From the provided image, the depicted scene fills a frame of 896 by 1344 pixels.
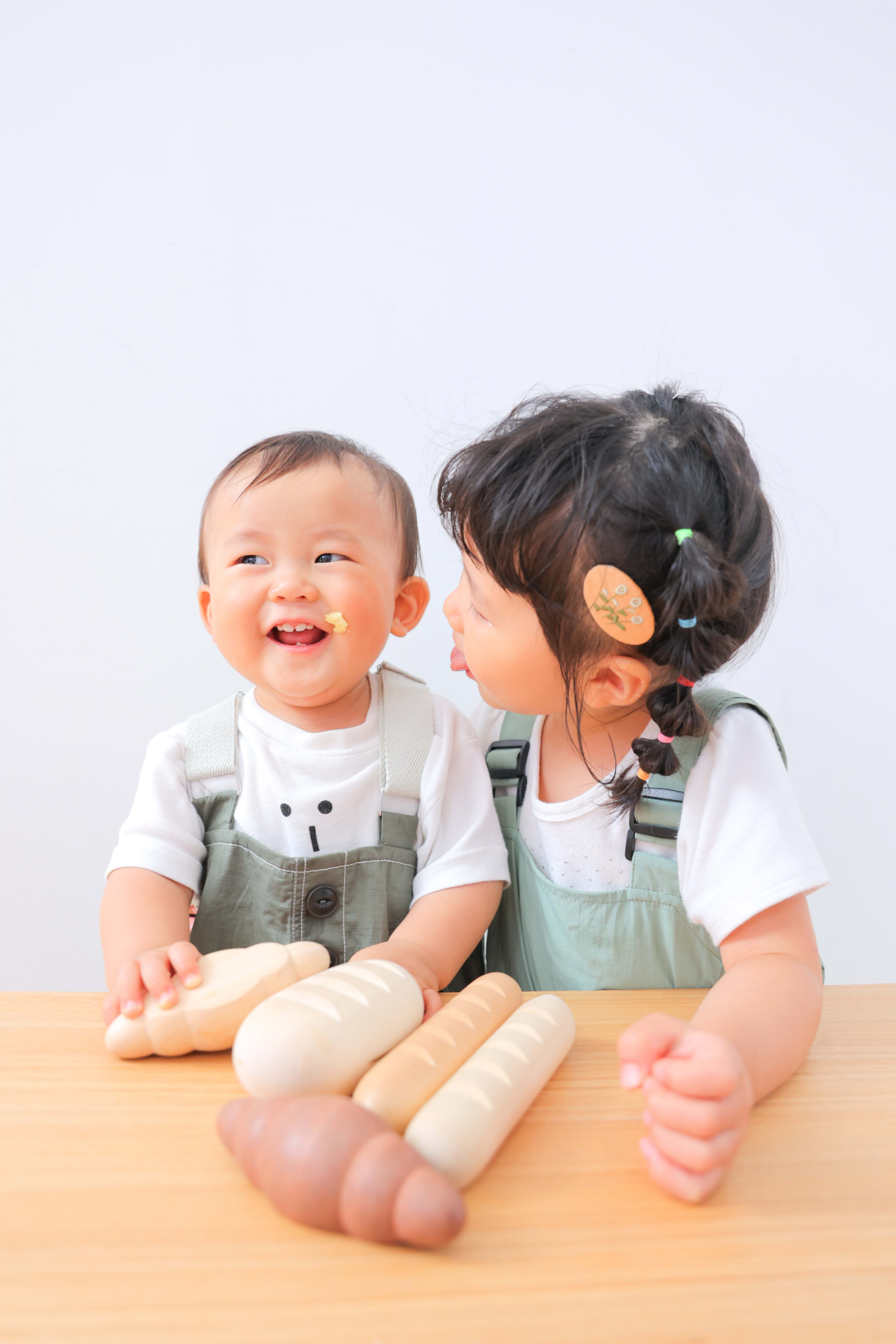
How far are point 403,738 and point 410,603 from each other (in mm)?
124

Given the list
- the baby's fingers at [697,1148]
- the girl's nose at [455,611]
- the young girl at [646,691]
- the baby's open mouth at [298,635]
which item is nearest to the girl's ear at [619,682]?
the young girl at [646,691]

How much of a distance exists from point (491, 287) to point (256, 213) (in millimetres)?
265

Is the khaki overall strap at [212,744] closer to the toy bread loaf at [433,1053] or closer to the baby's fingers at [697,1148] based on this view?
the toy bread loaf at [433,1053]

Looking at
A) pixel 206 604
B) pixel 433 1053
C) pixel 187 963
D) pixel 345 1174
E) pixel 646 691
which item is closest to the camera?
pixel 345 1174

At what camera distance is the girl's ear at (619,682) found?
641mm

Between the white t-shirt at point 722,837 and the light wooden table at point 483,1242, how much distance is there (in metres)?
0.14

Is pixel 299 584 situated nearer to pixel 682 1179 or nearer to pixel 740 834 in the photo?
pixel 740 834

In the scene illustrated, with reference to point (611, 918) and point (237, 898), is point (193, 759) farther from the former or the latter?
point (611, 918)

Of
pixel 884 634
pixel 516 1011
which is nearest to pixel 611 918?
pixel 516 1011

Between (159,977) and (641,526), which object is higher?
(641,526)

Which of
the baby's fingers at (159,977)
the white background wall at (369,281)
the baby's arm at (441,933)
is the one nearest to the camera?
the baby's fingers at (159,977)

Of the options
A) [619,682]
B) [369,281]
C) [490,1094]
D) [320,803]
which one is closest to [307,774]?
[320,803]

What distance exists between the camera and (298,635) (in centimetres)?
72

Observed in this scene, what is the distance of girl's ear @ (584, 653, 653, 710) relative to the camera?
2.10ft
